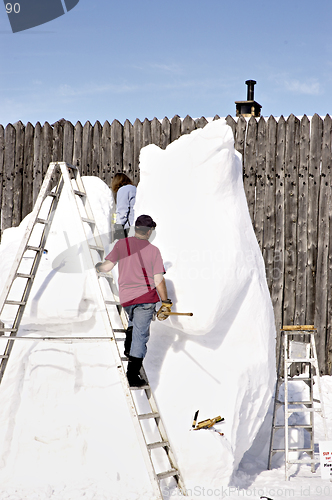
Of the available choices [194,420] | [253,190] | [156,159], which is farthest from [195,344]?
[253,190]

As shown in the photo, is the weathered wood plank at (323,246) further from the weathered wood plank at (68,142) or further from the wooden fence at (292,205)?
the weathered wood plank at (68,142)

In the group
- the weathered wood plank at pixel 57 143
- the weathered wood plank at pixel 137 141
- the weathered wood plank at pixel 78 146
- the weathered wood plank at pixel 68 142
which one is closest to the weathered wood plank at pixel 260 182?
the weathered wood plank at pixel 137 141

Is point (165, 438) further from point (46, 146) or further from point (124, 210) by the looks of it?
point (46, 146)

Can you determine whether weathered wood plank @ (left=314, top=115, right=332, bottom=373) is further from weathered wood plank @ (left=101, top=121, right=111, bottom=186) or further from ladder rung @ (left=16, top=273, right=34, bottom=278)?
ladder rung @ (left=16, top=273, right=34, bottom=278)

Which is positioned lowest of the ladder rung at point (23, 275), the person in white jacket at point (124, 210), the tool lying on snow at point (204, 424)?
the tool lying on snow at point (204, 424)

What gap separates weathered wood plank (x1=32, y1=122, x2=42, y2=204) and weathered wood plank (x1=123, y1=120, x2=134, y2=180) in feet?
3.62

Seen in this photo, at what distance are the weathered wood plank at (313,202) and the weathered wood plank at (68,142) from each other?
3.03 meters

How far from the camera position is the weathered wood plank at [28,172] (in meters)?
6.38

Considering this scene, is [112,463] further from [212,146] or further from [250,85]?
[250,85]

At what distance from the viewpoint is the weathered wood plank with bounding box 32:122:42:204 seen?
6.36 m

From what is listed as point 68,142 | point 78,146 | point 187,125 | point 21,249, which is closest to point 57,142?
point 68,142

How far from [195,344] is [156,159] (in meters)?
1.56

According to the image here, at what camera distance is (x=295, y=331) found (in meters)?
4.65

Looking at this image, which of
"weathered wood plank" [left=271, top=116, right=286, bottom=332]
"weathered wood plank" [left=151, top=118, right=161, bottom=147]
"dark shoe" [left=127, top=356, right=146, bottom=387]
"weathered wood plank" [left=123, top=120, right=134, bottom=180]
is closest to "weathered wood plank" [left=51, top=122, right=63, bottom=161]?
"weathered wood plank" [left=123, top=120, right=134, bottom=180]
